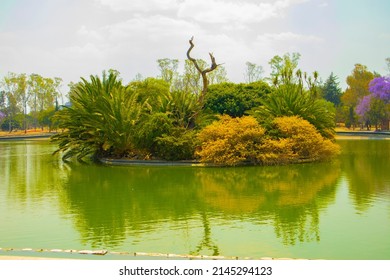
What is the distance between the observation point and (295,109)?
23812 mm

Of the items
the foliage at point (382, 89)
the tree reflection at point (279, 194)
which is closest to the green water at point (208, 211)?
the tree reflection at point (279, 194)

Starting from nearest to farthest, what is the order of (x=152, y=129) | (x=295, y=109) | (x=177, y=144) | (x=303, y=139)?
(x=177, y=144), (x=303, y=139), (x=152, y=129), (x=295, y=109)

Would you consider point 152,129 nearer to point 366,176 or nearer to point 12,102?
point 366,176

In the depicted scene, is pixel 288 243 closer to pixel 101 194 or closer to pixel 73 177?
pixel 101 194

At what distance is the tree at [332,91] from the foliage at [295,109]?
5447 cm

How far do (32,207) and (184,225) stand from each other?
4.47 meters

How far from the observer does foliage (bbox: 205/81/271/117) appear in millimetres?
30750

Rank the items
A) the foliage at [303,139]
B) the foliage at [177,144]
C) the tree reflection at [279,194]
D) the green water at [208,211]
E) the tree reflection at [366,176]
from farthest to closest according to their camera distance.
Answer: the foliage at [303,139] → the foliage at [177,144] → the tree reflection at [366,176] → the tree reflection at [279,194] → the green water at [208,211]

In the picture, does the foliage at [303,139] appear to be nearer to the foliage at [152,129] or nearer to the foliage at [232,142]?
the foliage at [232,142]

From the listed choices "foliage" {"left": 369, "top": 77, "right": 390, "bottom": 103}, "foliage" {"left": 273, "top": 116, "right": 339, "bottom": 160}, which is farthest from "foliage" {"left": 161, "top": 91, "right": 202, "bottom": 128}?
"foliage" {"left": 369, "top": 77, "right": 390, "bottom": 103}

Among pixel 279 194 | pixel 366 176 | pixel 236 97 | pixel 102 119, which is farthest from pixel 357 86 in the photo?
pixel 279 194

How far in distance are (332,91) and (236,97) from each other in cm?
5009

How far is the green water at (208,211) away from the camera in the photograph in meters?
8.61

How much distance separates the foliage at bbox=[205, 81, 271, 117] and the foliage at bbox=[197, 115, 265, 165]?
9.21 metres
